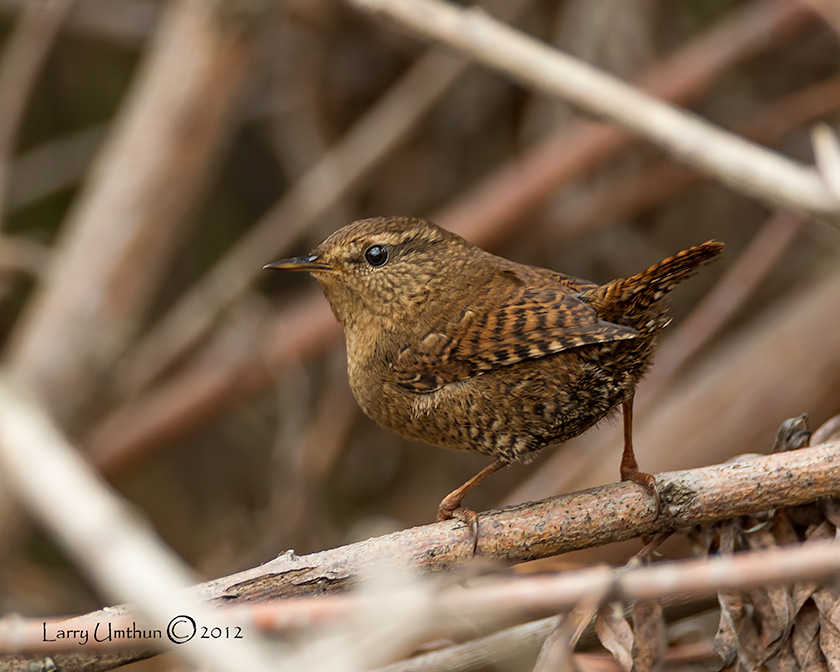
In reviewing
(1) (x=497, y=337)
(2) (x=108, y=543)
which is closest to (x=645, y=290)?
(1) (x=497, y=337)

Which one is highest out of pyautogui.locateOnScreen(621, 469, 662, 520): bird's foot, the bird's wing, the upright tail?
the bird's wing

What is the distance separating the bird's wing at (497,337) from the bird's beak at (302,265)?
0.36 meters

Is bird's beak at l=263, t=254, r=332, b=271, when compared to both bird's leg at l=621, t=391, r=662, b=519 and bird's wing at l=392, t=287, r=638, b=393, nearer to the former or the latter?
bird's wing at l=392, t=287, r=638, b=393

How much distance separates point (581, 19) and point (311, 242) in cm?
183

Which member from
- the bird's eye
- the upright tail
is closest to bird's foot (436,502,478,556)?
the upright tail

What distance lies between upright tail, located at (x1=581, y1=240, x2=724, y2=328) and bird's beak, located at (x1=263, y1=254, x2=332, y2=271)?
722 mm

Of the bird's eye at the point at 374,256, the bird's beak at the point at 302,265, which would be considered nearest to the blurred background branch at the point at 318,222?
the bird's eye at the point at 374,256

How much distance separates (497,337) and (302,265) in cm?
58

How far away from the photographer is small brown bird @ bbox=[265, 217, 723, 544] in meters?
2.20

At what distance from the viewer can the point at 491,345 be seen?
7.46 feet

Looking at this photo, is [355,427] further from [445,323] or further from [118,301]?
[445,323]

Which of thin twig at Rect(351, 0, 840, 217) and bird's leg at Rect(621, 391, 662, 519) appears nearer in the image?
bird's leg at Rect(621, 391, 662, 519)

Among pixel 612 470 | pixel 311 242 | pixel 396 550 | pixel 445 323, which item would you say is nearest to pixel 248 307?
pixel 311 242

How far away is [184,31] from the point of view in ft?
13.6
